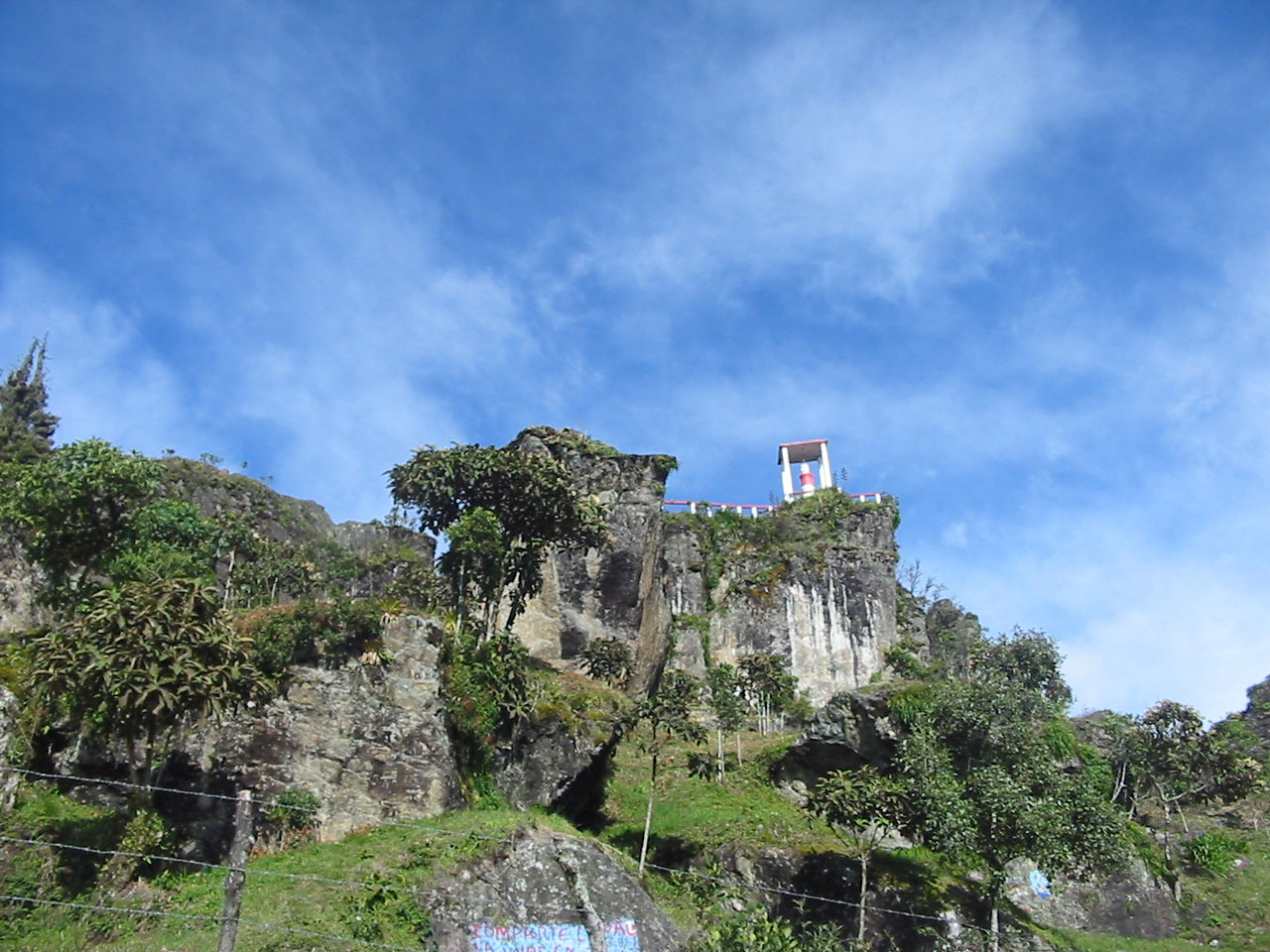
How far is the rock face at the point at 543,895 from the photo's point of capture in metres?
22.5

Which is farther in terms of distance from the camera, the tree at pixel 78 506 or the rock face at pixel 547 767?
the rock face at pixel 547 767

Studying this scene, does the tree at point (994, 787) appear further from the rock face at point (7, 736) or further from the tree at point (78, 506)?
the tree at point (78, 506)

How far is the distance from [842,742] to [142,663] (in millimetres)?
28856

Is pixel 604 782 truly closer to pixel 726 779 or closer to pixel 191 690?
pixel 726 779

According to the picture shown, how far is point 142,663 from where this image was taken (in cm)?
2173

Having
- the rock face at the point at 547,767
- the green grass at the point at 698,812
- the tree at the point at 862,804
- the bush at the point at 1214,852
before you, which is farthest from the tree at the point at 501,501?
the bush at the point at 1214,852

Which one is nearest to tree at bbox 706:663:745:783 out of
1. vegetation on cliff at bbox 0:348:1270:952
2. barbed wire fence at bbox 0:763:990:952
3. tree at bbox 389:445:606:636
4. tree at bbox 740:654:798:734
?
vegetation on cliff at bbox 0:348:1270:952

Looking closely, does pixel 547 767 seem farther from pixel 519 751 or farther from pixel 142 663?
pixel 142 663

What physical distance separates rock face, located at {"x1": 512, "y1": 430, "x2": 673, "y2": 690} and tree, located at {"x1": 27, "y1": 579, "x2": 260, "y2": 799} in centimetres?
2656

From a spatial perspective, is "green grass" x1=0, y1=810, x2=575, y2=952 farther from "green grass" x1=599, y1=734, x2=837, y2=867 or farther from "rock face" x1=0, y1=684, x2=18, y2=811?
"green grass" x1=599, y1=734, x2=837, y2=867

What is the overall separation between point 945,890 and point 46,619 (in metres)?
36.1

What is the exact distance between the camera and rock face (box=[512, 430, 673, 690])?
50.3m

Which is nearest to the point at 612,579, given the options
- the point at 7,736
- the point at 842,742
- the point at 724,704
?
the point at 724,704

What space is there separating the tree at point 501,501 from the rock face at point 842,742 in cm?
1388
